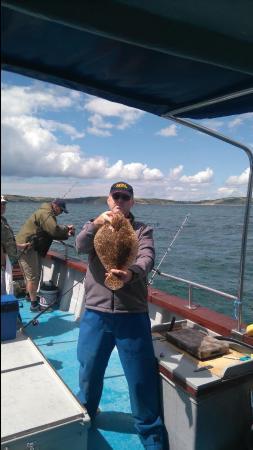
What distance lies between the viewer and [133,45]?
2082mm

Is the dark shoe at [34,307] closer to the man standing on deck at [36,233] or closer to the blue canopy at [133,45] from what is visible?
the man standing on deck at [36,233]

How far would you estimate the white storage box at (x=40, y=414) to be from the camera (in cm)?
217

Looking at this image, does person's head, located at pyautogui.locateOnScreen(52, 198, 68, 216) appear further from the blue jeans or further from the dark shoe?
the blue jeans

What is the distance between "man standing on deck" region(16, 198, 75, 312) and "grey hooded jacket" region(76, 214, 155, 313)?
12.1 ft

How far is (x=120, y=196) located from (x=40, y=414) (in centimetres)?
170

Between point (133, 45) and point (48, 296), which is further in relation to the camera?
point (48, 296)

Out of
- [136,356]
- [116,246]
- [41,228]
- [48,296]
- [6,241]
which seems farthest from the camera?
[48,296]

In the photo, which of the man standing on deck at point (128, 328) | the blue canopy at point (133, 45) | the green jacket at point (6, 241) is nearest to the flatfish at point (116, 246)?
the man standing on deck at point (128, 328)

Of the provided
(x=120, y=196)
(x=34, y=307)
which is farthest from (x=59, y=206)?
(x=120, y=196)

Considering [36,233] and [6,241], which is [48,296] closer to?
[36,233]

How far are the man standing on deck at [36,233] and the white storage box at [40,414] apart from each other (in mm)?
4298

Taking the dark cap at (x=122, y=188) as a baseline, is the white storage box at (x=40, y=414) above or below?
below

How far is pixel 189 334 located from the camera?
3.47 meters

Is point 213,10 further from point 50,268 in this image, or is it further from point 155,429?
point 50,268
